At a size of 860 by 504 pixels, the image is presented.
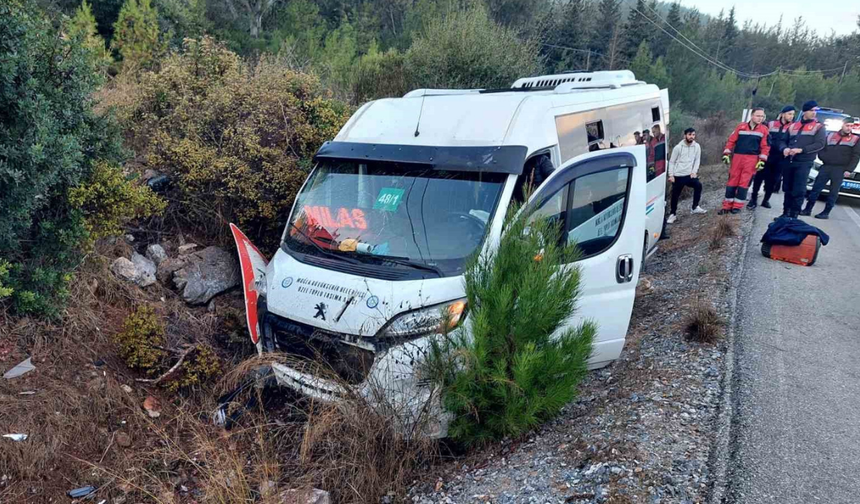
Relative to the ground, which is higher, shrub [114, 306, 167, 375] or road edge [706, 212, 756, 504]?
road edge [706, 212, 756, 504]

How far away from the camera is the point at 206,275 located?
19.6ft

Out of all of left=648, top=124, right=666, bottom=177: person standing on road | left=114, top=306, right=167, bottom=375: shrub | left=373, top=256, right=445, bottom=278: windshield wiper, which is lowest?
left=114, top=306, right=167, bottom=375: shrub

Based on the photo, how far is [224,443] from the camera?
154 inches

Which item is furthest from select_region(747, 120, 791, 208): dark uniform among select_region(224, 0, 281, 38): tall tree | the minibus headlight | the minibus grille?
select_region(224, 0, 281, 38): tall tree

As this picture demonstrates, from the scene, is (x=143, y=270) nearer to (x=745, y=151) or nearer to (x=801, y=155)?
(x=745, y=151)

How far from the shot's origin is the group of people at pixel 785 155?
8.65m

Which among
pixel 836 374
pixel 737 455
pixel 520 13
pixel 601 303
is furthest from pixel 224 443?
pixel 520 13

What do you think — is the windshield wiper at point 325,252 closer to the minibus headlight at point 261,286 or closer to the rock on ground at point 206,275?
the minibus headlight at point 261,286

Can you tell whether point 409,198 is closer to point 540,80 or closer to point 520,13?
point 540,80

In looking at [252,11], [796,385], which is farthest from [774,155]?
[252,11]

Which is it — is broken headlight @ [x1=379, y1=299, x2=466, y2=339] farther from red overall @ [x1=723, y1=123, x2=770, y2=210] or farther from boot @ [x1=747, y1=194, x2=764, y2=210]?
Answer: boot @ [x1=747, y1=194, x2=764, y2=210]

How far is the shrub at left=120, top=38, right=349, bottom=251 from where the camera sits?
6.42 m

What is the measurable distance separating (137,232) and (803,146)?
9985 mm

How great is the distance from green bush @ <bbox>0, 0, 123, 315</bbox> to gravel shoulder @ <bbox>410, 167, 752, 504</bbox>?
12.1 feet
